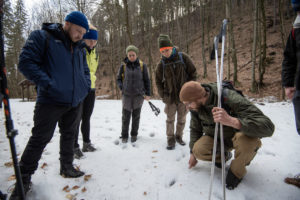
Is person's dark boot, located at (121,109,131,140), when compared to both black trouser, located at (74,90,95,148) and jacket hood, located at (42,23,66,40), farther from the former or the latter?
jacket hood, located at (42,23,66,40)

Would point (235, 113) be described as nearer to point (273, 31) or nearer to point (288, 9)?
point (273, 31)

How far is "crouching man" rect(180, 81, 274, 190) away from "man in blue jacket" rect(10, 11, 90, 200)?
1.33 meters

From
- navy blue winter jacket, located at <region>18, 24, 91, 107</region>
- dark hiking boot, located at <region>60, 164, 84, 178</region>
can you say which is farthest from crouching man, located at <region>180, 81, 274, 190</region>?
Result: dark hiking boot, located at <region>60, 164, 84, 178</region>

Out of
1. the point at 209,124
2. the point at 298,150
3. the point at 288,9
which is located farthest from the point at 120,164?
the point at 288,9

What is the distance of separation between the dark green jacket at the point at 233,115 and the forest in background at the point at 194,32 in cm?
626

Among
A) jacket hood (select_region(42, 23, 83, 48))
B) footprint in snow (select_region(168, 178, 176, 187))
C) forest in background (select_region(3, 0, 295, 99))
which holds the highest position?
forest in background (select_region(3, 0, 295, 99))

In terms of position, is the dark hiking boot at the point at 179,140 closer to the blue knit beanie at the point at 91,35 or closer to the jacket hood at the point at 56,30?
the blue knit beanie at the point at 91,35

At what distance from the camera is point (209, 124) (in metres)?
2.09

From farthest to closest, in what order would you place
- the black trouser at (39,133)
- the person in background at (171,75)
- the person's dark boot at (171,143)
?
the person's dark boot at (171,143) → the person in background at (171,75) → the black trouser at (39,133)

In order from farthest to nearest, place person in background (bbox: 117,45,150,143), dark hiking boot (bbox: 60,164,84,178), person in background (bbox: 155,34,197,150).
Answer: person in background (bbox: 117,45,150,143) → person in background (bbox: 155,34,197,150) → dark hiking boot (bbox: 60,164,84,178)

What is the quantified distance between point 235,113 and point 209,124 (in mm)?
374

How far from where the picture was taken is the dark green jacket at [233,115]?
5.24ft

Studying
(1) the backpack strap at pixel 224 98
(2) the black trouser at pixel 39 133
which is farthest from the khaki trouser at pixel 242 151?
(2) the black trouser at pixel 39 133

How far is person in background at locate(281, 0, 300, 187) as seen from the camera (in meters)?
1.54
